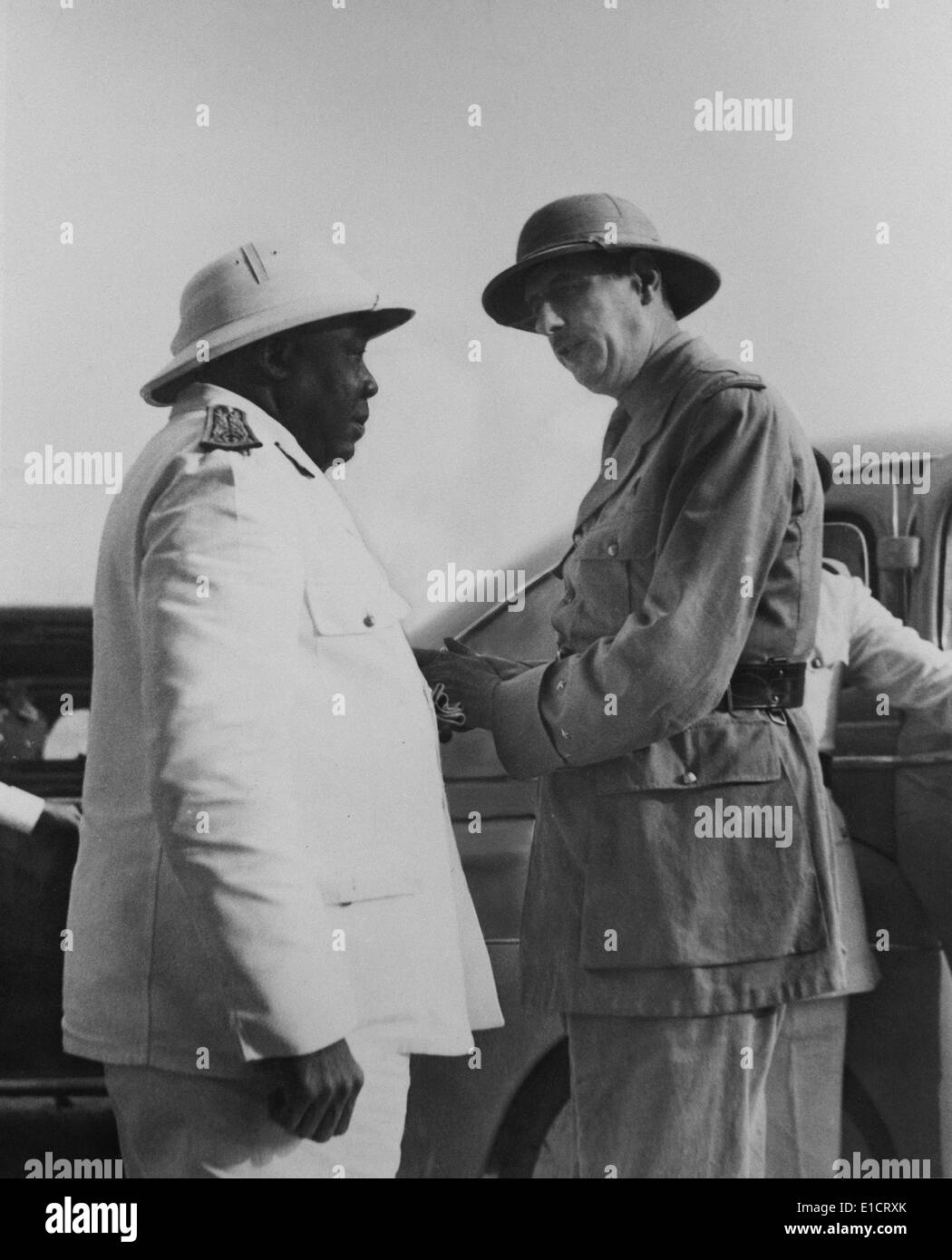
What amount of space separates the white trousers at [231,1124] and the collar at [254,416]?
34.1 inches

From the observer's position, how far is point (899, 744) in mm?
2346

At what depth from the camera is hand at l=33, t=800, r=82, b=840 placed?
2.38 meters

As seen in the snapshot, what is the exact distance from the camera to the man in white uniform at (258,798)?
1.76 metres

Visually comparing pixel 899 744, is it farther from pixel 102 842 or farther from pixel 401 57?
pixel 401 57

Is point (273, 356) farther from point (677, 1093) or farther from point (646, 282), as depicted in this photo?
point (677, 1093)

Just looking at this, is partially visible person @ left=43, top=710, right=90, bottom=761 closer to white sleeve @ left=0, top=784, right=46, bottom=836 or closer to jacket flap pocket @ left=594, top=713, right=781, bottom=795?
white sleeve @ left=0, top=784, right=46, bottom=836

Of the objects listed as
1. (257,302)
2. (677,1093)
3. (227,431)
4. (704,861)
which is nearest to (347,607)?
(227,431)

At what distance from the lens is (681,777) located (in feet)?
7.35

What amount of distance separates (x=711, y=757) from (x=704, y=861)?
7.1 inches

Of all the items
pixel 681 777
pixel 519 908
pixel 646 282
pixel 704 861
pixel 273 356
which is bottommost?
pixel 519 908

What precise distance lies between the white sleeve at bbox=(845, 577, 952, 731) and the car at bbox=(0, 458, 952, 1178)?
2 centimetres

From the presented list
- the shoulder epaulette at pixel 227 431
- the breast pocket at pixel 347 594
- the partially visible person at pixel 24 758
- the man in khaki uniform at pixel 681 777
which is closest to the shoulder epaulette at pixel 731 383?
the man in khaki uniform at pixel 681 777

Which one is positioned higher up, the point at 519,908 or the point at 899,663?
the point at 899,663
